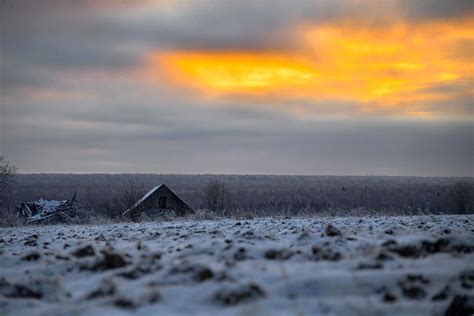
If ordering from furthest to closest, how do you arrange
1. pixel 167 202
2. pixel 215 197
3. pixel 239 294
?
1. pixel 215 197
2. pixel 167 202
3. pixel 239 294

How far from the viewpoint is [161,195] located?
38375 millimetres

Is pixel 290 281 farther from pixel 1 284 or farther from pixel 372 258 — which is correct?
pixel 1 284

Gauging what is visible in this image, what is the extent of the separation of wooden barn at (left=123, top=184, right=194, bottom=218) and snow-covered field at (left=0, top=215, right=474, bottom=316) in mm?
28661

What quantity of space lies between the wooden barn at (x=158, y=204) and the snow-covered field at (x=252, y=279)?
94.0 ft

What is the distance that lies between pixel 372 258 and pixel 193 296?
2.93m

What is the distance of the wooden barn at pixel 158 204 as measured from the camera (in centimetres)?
3688

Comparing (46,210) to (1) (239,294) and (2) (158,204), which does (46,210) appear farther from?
(1) (239,294)

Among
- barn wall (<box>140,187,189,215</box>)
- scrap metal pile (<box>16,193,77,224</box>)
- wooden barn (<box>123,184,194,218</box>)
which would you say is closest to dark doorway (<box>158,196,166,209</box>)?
wooden barn (<box>123,184,194,218</box>)

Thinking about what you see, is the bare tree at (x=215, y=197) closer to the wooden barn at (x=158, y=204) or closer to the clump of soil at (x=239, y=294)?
the wooden barn at (x=158, y=204)

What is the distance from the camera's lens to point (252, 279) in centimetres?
634

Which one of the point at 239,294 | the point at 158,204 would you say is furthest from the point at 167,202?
the point at 239,294

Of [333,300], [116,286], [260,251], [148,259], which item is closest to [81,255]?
[148,259]

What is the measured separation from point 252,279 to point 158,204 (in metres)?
32.6

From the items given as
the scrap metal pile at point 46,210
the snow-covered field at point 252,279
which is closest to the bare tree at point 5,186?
the scrap metal pile at point 46,210
